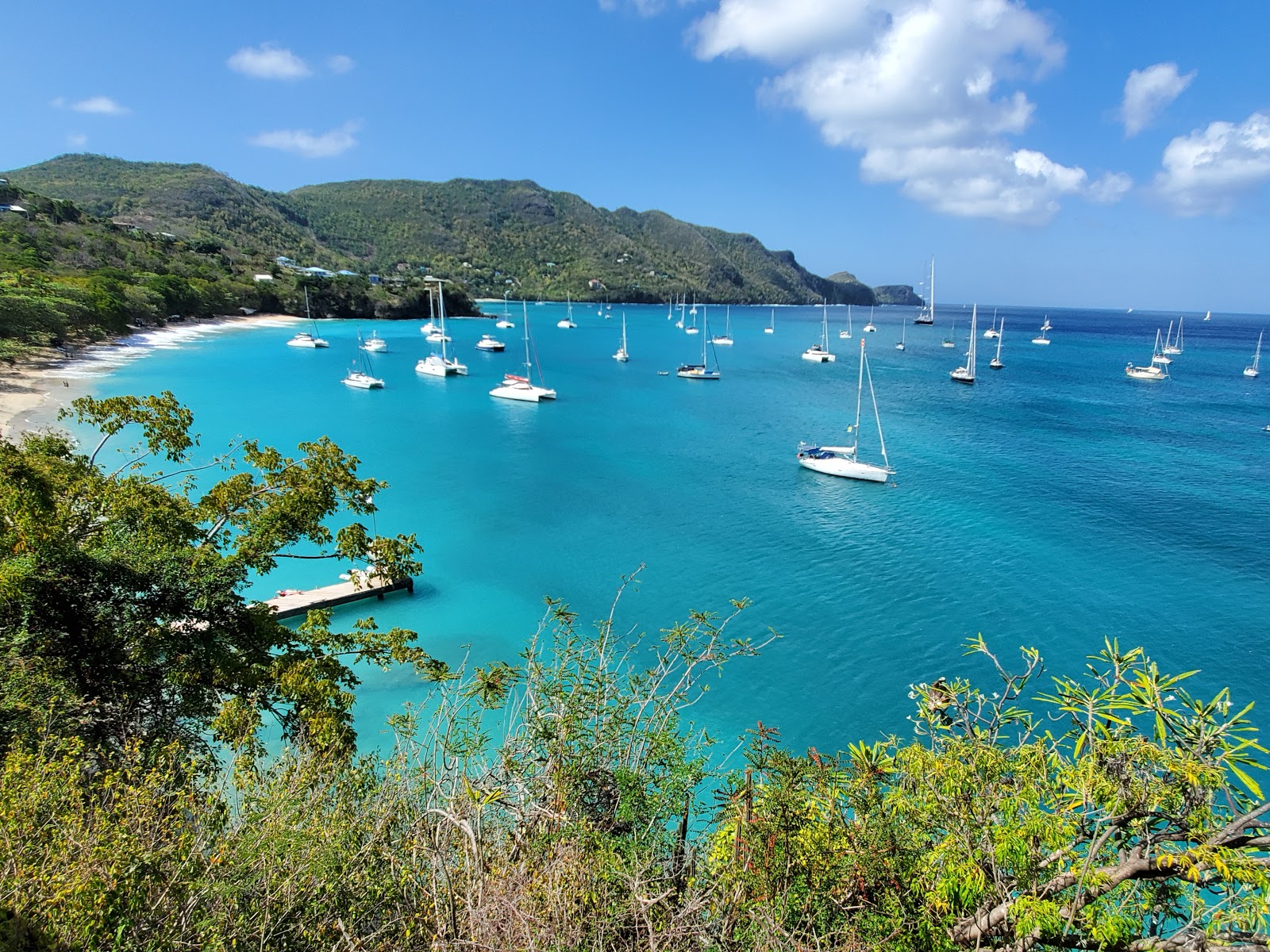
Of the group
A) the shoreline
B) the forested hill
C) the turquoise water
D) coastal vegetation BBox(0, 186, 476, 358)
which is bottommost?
the turquoise water

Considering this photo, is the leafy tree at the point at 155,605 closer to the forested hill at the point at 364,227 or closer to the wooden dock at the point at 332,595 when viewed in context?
the wooden dock at the point at 332,595

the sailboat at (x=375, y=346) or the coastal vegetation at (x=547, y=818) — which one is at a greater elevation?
the sailboat at (x=375, y=346)

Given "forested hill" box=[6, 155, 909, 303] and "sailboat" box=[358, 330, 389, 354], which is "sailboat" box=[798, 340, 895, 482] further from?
"forested hill" box=[6, 155, 909, 303]

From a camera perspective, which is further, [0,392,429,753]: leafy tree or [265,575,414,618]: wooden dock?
[265,575,414,618]: wooden dock

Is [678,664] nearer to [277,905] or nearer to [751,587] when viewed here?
[751,587]

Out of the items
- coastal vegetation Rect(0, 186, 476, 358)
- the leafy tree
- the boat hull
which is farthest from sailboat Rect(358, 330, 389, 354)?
the leafy tree

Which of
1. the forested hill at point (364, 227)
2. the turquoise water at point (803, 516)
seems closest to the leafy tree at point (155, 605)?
the turquoise water at point (803, 516)

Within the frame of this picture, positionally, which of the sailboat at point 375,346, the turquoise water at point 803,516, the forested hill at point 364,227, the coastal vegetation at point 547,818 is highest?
the forested hill at point 364,227

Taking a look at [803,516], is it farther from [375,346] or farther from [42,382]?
[375,346]

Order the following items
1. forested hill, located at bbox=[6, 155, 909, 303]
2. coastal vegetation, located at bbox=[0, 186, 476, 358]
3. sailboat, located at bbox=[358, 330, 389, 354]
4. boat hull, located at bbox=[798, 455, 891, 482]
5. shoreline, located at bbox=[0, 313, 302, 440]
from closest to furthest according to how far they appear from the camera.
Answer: shoreline, located at bbox=[0, 313, 302, 440]
boat hull, located at bbox=[798, 455, 891, 482]
coastal vegetation, located at bbox=[0, 186, 476, 358]
sailboat, located at bbox=[358, 330, 389, 354]
forested hill, located at bbox=[6, 155, 909, 303]
